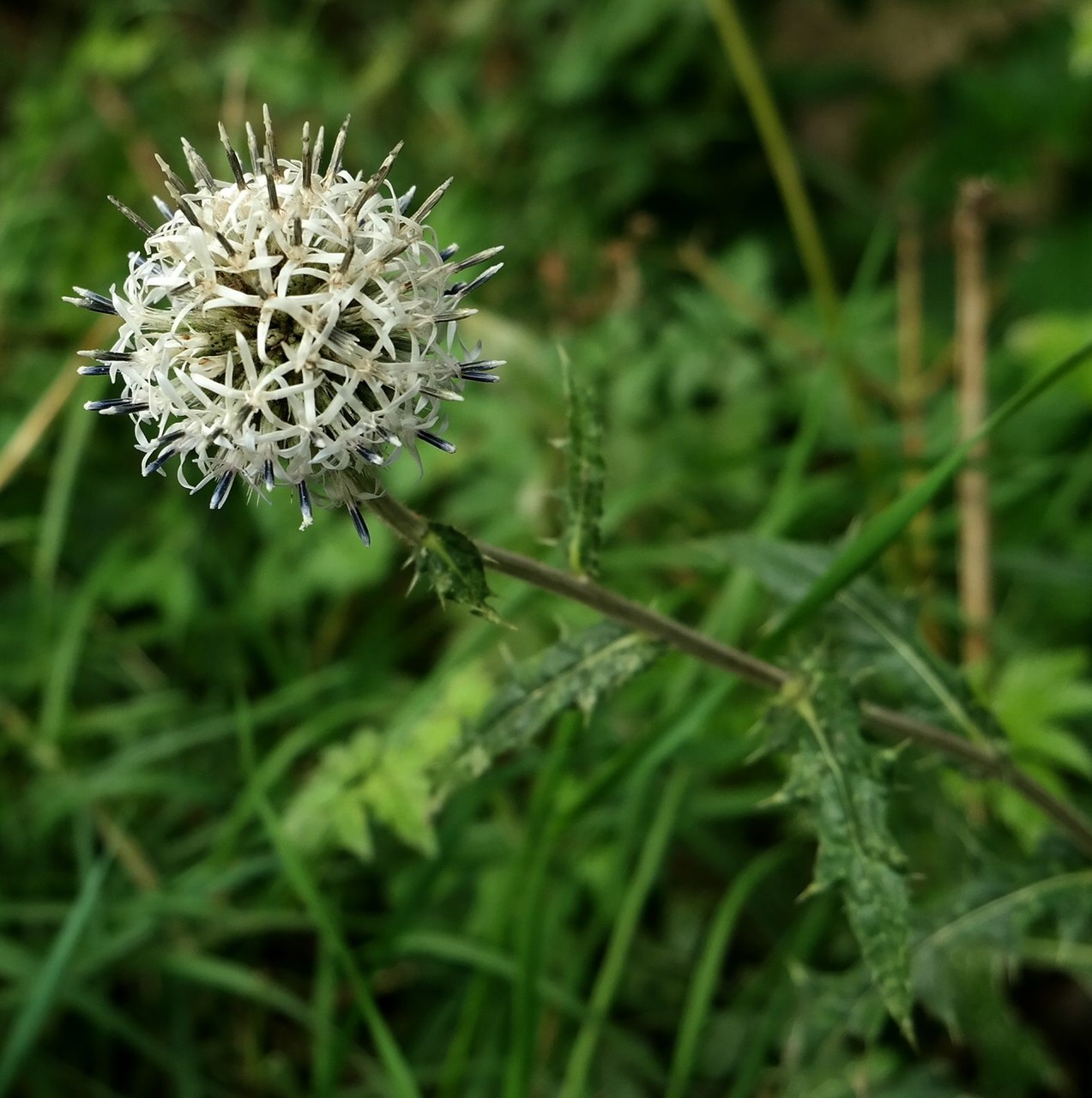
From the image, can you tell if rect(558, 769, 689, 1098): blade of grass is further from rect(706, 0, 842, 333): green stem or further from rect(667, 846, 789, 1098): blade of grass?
rect(706, 0, 842, 333): green stem

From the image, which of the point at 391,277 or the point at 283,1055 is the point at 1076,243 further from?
the point at 283,1055

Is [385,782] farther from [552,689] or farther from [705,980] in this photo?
[705,980]

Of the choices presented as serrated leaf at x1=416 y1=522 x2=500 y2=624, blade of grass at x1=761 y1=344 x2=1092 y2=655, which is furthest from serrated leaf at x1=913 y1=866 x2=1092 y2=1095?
serrated leaf at x1=416 y1=522 x2=500 y2=624

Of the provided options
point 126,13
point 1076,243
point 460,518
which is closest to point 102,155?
point 126,13

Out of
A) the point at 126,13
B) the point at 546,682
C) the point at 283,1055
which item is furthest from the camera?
the point at 126,13

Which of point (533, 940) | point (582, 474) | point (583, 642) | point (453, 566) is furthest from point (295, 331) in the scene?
point (533, 940)

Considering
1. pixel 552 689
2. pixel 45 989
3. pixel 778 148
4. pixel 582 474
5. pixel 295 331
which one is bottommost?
pixel 45 989

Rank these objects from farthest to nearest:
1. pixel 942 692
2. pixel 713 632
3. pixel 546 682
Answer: pixel 713 632 < pixel 942 692 < pixel 546 682
